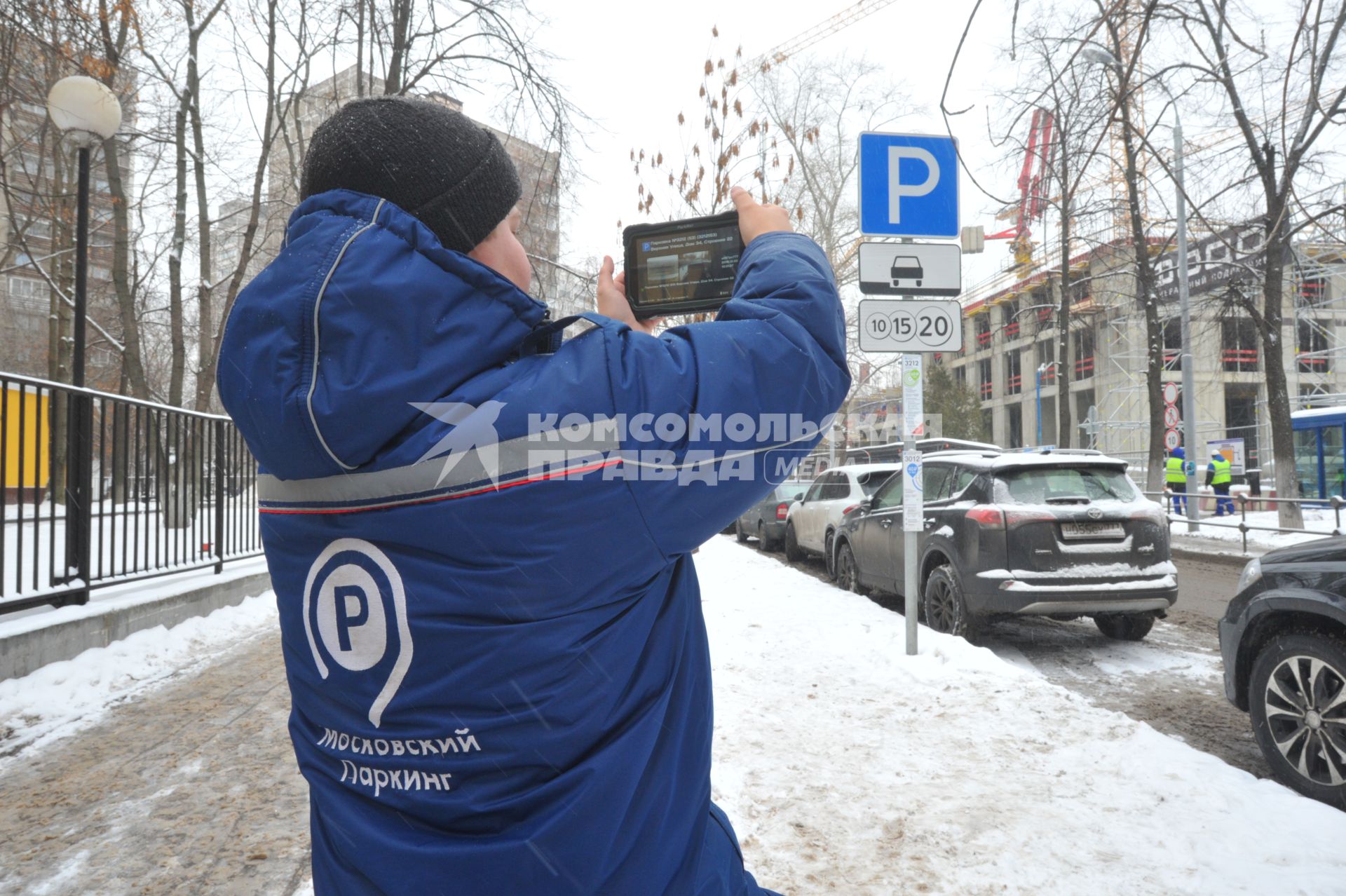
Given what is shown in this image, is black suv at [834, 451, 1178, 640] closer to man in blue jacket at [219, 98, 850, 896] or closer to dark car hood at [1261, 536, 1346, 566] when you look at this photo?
dark car hood at [1261, 536, 1346, 566]

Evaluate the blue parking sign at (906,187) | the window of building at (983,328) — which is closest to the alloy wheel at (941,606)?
the blue parking sign at (906,187)

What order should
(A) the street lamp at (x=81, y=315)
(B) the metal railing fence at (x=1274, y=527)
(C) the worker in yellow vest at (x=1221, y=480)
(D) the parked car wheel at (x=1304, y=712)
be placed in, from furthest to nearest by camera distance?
(C) the worker in yellow vest at (x=1221, y=480), (B) the metal railing fence at (x=1274, y=527), (A) the street lamp at (x=81, y=315), (D) the parked car wheel at (x=1304, y=712)

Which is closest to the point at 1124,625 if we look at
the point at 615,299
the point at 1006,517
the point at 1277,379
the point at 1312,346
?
→ the point at 1006,517

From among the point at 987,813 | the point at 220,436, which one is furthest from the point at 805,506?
Result: the point at 987,813

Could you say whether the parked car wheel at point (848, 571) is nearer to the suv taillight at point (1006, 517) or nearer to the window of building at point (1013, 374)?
the suv taillight at point (1006, 517)

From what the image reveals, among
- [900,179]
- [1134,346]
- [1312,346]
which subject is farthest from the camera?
[1134,346]

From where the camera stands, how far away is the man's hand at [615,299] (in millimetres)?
1453

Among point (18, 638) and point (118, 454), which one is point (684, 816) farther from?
point (118, 454)

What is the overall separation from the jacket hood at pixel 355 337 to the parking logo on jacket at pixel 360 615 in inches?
4.2

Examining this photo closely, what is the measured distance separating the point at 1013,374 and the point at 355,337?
60.1 m

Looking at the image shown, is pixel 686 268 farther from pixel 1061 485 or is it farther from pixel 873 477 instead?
pixel 873 477

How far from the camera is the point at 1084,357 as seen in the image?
46656 millimetres

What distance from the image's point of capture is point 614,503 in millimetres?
973

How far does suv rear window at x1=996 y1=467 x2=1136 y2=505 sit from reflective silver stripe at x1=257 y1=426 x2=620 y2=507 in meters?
7.18
